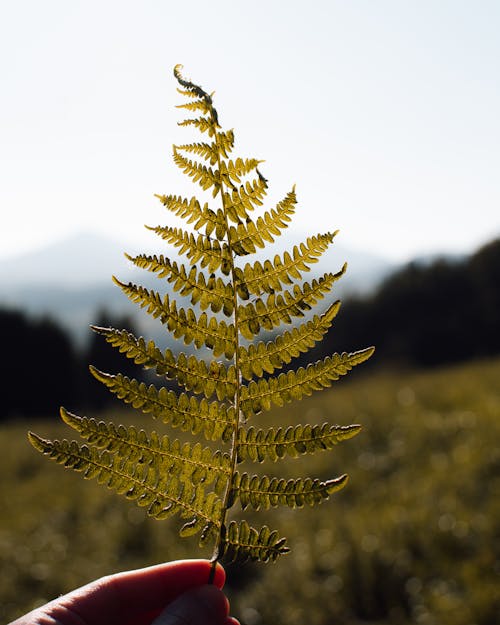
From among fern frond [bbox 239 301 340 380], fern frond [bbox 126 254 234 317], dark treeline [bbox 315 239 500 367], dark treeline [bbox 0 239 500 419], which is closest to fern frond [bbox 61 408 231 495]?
fern frond [bbox 239 301 340 380]

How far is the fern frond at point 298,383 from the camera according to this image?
153 centimetres

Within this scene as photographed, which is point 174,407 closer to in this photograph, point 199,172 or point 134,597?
point 199,172

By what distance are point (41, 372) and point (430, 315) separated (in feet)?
90.2

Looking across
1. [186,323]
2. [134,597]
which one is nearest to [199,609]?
[134,597]

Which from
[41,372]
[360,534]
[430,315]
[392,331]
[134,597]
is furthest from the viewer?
[41,372]

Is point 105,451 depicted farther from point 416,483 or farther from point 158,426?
point 158,426

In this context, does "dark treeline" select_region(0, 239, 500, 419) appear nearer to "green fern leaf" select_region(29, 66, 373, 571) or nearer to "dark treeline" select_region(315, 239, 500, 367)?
"dark treeline" select_region(315, 239, 500, 367)

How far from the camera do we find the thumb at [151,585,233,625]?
74.4 inches

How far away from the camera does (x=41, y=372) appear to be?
43.2 meters

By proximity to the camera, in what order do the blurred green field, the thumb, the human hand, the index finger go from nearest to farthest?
the thumb → the human hand → the index finger → the blurred green field

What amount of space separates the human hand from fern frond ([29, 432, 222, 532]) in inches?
18.4

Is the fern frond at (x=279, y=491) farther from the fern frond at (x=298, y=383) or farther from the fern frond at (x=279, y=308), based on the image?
the fern frond at (x=279, y=308)

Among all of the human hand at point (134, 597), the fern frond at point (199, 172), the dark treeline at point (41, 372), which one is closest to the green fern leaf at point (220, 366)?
the fern frond at point (199, 172)

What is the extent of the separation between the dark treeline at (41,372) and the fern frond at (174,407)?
40.7 meters
